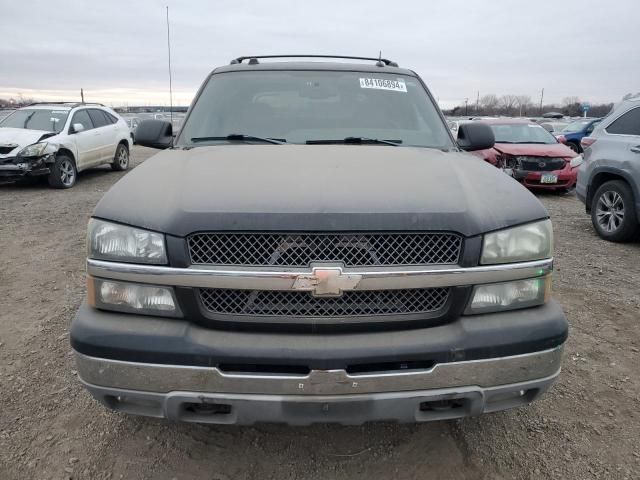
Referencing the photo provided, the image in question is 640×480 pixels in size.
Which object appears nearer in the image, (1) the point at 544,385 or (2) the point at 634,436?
(1) the point at 544,385

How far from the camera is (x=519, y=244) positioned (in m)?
2.05

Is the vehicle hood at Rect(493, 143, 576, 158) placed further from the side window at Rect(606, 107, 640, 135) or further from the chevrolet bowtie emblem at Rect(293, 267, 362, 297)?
the chevrolet bowtie emblem at Rect(293, 267, 362, 297)

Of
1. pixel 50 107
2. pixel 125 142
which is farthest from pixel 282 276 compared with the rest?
pixel 125 142

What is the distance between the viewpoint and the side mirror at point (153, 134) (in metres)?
3.50

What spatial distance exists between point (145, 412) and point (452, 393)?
122 centimetres

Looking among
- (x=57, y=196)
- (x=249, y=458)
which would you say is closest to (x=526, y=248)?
(x=249, y=458)

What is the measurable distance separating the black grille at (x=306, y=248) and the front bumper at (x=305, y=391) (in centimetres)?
42

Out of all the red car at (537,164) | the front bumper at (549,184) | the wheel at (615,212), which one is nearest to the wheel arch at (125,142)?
the red car at (537,164)

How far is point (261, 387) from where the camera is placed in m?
1.85

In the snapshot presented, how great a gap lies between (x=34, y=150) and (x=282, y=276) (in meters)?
9.79

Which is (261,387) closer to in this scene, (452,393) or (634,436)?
(452,393)

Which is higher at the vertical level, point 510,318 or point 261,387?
point 510,318

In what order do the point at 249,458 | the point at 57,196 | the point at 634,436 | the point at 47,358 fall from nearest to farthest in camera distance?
the point at 249,458
the point at 634,436
the point at 47,358
the point at 57,196

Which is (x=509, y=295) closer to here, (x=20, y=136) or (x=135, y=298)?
(x=135, y=298)
